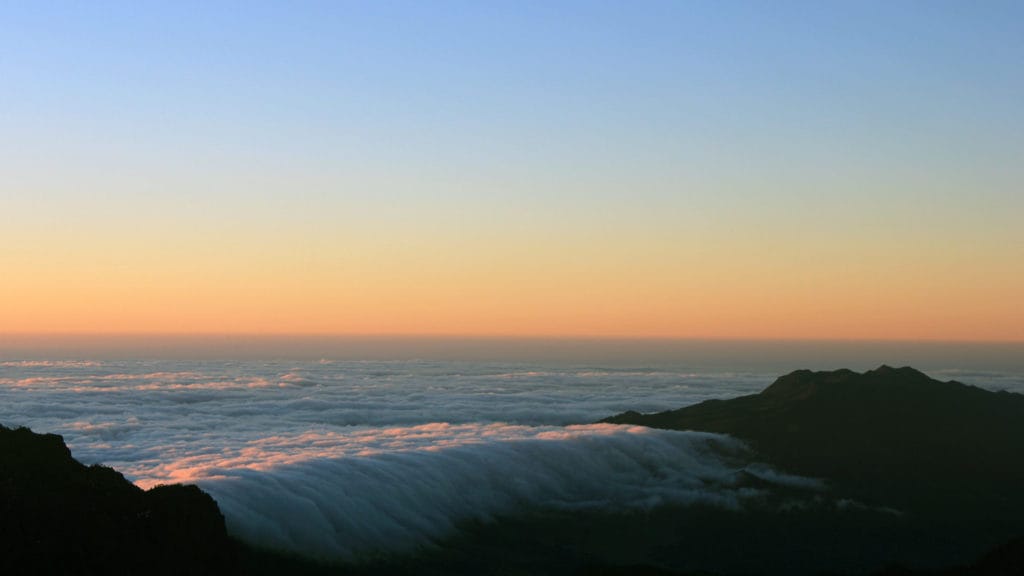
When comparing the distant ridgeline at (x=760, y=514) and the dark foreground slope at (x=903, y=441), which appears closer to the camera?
the distant ridgeline at (x=760, y=514)

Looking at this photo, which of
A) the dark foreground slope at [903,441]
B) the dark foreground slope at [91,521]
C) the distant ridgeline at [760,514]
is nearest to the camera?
the dark foreground slope at [91,521]

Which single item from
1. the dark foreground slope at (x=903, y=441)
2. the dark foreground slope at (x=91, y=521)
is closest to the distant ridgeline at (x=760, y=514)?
the dark foreground slope at (x=91, y=521)

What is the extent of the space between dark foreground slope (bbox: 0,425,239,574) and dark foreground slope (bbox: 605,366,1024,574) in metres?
49.7

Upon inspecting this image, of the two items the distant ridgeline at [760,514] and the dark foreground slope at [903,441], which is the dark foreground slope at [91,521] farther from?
the dark foreground slope at [903,441]

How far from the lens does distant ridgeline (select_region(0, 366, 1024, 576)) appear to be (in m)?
44.1

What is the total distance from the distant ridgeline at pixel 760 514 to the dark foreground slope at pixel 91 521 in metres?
0.08

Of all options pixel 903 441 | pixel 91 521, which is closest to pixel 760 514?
pixel 903 441

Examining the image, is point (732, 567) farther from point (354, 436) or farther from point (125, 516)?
point (354, 436)

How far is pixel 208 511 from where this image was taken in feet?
168

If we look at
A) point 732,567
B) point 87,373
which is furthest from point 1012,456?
Result: point 87,373

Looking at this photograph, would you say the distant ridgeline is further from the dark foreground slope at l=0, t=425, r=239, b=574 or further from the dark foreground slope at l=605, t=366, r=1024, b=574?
the dark foreground slope at l=605, t=366, r=1024, b=574

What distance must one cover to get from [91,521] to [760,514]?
174ft

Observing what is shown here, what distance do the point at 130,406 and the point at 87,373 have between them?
6418 centimetres

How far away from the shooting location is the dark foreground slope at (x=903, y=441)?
80.8 m
